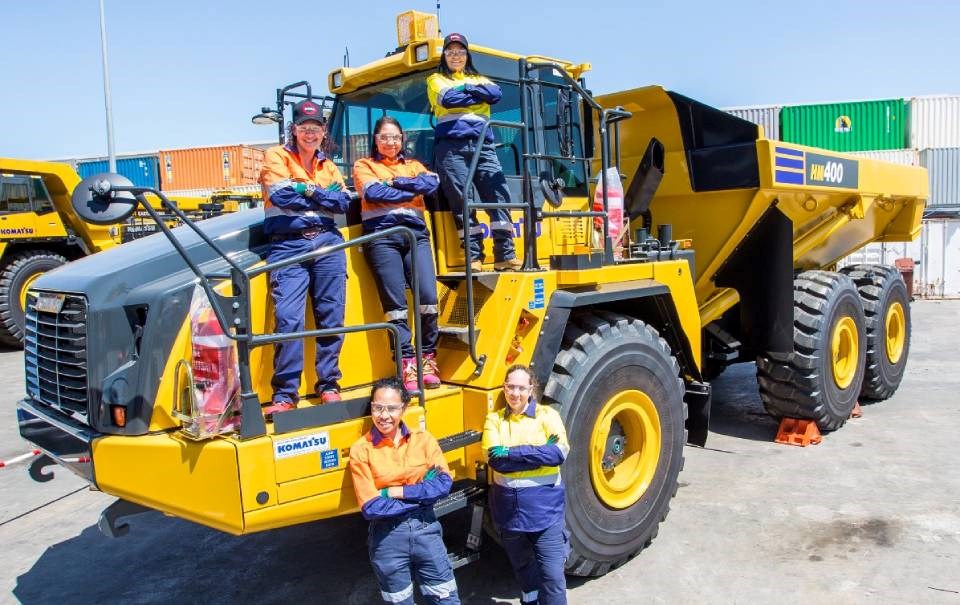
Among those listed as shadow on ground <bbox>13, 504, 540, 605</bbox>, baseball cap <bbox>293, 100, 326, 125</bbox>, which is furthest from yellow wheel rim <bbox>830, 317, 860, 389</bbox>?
baseball cap <bbox>293, 100, 326, 125</bbox>

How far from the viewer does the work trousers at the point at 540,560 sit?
3447mm

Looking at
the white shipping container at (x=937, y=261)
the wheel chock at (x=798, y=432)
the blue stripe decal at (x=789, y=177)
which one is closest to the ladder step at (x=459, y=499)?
the blue stripe decal at (x=789, y=177)

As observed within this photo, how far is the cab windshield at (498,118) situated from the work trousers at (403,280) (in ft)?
2.62

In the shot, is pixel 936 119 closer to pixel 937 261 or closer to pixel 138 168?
pixel 937 261

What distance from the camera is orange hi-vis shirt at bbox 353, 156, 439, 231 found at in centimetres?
368

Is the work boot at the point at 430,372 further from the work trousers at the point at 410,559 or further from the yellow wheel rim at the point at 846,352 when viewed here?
the yellow wheel rim at the point at 846,352

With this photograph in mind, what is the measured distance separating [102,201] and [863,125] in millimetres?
26839

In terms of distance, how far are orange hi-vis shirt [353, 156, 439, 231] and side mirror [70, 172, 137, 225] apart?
3.75 ft

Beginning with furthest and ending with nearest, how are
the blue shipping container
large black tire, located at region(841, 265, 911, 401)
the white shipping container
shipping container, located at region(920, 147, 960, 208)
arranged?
the blue shipping container → shipping container, located at region(920, 147, 960, 208) → the white shipping container → large black tire, located at region(841, 265, 911, 401)

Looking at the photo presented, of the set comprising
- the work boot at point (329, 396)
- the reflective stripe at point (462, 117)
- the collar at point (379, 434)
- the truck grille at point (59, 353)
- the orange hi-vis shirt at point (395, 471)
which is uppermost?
the reflective stripe at point (462, 117)

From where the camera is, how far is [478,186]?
4.07 metres

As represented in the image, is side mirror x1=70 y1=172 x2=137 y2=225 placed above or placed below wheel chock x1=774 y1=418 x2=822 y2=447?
above

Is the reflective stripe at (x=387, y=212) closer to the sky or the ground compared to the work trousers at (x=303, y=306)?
closer to the sky

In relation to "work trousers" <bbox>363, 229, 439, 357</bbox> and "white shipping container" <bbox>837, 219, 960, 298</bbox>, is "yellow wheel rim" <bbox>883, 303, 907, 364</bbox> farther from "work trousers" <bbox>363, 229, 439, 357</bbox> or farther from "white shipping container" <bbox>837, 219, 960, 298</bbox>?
"white shipping container" <bbox>837, 219, 960, 298</bbox>
